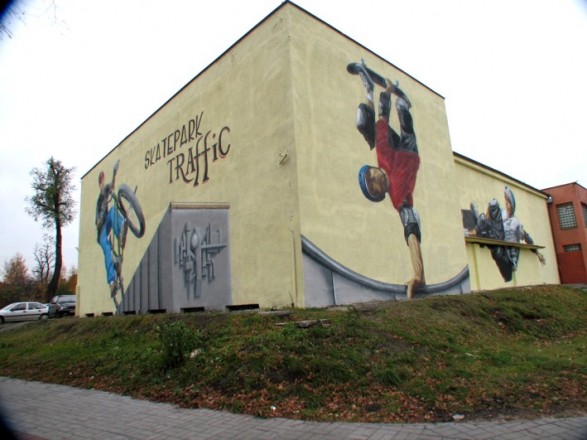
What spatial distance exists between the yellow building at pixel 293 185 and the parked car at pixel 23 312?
470 inches

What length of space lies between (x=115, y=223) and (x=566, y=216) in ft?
107

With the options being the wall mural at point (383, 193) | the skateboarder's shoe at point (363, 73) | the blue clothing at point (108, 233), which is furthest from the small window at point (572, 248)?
the blue clothing at point (108, 233)

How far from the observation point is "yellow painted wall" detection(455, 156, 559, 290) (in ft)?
73.7

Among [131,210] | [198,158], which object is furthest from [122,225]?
[198,158]

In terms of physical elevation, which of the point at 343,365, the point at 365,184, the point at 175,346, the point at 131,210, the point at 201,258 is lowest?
the point at 343,365

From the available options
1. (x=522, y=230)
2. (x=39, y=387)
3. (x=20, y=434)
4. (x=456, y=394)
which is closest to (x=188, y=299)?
(x=39, y=387)

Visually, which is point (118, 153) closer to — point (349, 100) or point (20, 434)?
point (349, 100)

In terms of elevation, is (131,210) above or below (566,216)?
above

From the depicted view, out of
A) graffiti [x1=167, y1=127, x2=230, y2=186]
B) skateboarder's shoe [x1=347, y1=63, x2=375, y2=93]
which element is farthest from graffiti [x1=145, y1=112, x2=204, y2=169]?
skateboarder's shoe [x1=347, y1=63, x2=375, y2=93]

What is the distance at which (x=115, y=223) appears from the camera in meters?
21.6

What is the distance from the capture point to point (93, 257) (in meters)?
24.0

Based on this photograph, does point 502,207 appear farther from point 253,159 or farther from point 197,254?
point 197,254

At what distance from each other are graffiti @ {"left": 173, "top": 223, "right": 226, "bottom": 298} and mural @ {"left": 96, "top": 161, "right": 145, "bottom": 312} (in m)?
5.39

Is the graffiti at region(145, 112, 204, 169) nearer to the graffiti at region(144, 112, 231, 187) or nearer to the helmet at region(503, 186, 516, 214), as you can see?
the graffiti at region(144, 112, 231, 187)
